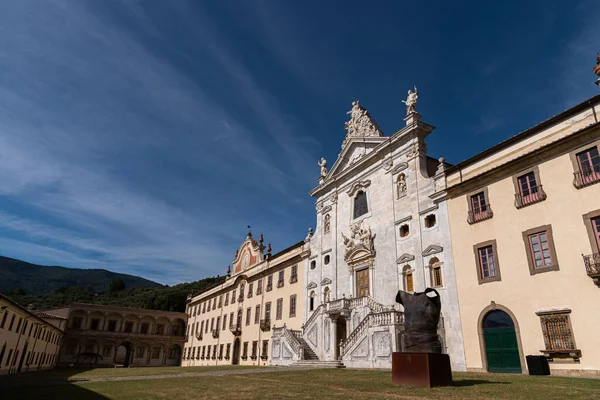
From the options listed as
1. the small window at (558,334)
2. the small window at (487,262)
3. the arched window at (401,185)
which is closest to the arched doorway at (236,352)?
the arched window at (401,185)

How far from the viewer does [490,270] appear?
63.7 ft

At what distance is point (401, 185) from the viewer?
2734 centimetres

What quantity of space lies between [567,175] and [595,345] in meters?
7.09

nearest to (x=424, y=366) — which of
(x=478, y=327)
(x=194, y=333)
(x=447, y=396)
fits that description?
(x=447, y=396)

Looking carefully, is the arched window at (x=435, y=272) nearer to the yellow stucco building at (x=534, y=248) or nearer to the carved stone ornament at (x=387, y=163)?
the yellow stucco building at (x=534, y=248)

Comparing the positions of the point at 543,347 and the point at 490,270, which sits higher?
the point at 490,270

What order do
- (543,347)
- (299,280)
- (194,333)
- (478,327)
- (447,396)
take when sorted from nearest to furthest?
(447,396) < (543,347) < (478,327) < (299,280) < (194,333)

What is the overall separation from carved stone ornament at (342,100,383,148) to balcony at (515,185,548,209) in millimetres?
14859

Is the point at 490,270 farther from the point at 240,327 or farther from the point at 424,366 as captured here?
the point at 240,327

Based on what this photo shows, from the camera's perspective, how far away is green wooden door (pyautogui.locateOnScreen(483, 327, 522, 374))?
17422 millimetres

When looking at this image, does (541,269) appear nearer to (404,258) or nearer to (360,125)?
(404,258)

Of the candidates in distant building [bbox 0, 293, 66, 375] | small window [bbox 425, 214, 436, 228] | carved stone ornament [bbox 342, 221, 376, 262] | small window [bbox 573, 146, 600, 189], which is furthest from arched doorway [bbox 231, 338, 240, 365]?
small window [bbox 573, 146, 600, 189]

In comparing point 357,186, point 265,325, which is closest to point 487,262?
point 357,186

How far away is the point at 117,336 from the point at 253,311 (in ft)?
109
